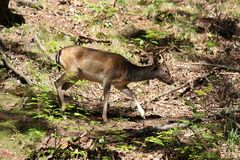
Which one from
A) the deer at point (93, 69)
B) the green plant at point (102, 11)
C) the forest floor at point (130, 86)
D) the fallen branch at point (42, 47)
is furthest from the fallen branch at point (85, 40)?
the deer at point (93, 69)

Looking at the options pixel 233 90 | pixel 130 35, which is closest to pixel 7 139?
pixel 233 90

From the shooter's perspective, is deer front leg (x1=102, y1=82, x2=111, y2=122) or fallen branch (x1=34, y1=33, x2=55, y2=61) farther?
fallen branch (x1=34, y1=33, x2=55, y2=61)

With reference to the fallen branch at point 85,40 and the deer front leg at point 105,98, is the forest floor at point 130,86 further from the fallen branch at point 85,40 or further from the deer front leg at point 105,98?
the deer front leg at point 105,98

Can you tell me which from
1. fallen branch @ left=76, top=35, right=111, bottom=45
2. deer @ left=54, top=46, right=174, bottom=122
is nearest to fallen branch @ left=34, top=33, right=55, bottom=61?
fallen branch @ left=76, top=35, right=111, bottom=45

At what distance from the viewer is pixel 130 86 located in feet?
42.9

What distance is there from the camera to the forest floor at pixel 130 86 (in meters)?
7.80

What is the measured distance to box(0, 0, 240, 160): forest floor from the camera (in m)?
7.80

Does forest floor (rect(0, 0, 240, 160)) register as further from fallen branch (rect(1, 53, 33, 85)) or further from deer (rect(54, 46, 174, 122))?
deer (rect(54, 46, 174, 122))

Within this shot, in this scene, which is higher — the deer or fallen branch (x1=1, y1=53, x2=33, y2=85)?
the deer

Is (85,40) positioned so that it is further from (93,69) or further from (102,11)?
(93,69)

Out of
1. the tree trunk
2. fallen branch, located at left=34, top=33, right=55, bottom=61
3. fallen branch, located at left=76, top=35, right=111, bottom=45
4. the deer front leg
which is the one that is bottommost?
the deer front leg

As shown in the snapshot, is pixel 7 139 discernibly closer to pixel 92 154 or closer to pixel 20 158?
pixel 20 158

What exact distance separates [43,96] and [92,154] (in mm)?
1135

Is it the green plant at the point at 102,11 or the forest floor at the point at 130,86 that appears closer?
the forest floor at the point at 130,86
